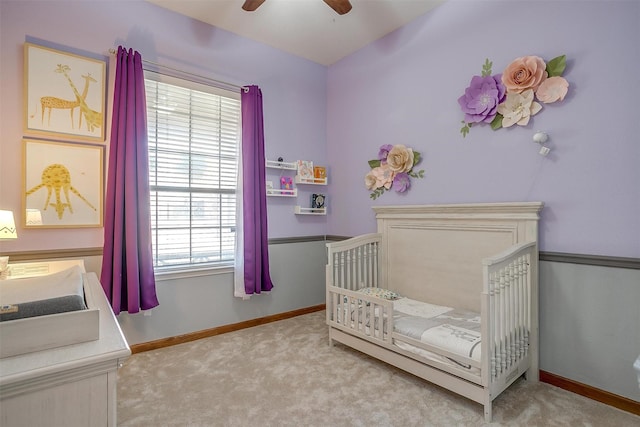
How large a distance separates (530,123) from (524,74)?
0.30 metres

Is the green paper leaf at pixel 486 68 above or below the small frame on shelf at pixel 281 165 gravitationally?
above

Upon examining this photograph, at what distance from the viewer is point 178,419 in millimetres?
1641

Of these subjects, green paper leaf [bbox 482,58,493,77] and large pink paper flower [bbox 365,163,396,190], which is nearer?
green paper leaf [bbox 482,58,493,77]

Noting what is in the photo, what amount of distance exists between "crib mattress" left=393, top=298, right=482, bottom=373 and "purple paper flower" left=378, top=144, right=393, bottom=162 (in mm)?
1313

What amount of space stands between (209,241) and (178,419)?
1434mm

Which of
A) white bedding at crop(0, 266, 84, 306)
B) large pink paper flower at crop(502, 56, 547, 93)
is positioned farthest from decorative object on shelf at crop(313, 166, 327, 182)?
white bedding at crop(0, 266, 84, 306)

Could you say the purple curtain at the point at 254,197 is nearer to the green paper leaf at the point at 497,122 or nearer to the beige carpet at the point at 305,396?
the beige carpet at the point at 305,396

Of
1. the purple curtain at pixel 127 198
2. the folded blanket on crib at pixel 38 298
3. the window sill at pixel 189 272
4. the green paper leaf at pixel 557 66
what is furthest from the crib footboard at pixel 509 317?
the purple curtain at pixel 127 198

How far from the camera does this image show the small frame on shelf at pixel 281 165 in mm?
3086

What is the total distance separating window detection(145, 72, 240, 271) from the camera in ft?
8.32

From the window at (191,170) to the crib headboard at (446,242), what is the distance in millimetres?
1406

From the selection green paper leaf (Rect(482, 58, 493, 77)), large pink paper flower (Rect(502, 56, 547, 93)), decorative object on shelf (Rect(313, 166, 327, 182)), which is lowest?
decorative object on shelf (Rect(313, 166, 327, 182))

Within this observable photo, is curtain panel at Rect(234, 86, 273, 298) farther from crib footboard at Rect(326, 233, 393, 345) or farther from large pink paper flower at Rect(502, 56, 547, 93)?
large pink paper flower at Rect(502, 56, 547, 93)

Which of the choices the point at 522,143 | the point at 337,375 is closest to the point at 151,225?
the point at 337,375
